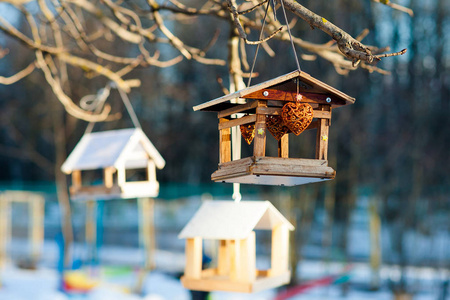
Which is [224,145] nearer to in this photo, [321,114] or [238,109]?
[238,109]

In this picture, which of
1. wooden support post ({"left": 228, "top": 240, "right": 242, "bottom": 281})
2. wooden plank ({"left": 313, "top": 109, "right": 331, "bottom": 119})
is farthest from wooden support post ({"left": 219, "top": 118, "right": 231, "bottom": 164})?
wooden support post ({"left": 228, "top": 240, "right": 242, "bottom": 281})

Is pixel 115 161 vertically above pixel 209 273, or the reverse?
pixel 115 161

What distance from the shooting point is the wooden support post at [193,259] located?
3.96 metres

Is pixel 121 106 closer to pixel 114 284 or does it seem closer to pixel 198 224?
pixel 114 284

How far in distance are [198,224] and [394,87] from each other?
9417 millimetres

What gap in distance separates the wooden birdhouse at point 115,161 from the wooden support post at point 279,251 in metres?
1.47

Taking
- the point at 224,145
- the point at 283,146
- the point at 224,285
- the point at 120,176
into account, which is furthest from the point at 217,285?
the point at 120,176

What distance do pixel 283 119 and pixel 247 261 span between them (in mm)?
1292

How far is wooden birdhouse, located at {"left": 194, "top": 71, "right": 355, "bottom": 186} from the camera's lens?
2914mm

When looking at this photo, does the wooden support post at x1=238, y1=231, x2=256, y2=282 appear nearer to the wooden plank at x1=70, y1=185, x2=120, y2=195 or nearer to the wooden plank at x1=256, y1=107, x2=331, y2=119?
the wooden plank at x1=256, y1=107, x2=331, y2=119

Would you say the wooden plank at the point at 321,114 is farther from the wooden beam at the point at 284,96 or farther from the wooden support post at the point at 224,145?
the wooden support post at the point at 224,145

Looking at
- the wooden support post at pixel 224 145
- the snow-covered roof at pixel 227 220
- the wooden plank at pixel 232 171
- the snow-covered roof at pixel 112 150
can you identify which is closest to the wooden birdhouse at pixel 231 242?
the snow-covered roof at pixel 227 220

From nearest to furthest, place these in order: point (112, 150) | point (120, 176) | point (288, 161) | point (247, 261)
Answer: point (288, 161), point (247, 261), point (120, 176), point (112, 150)

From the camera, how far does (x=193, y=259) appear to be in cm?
399
